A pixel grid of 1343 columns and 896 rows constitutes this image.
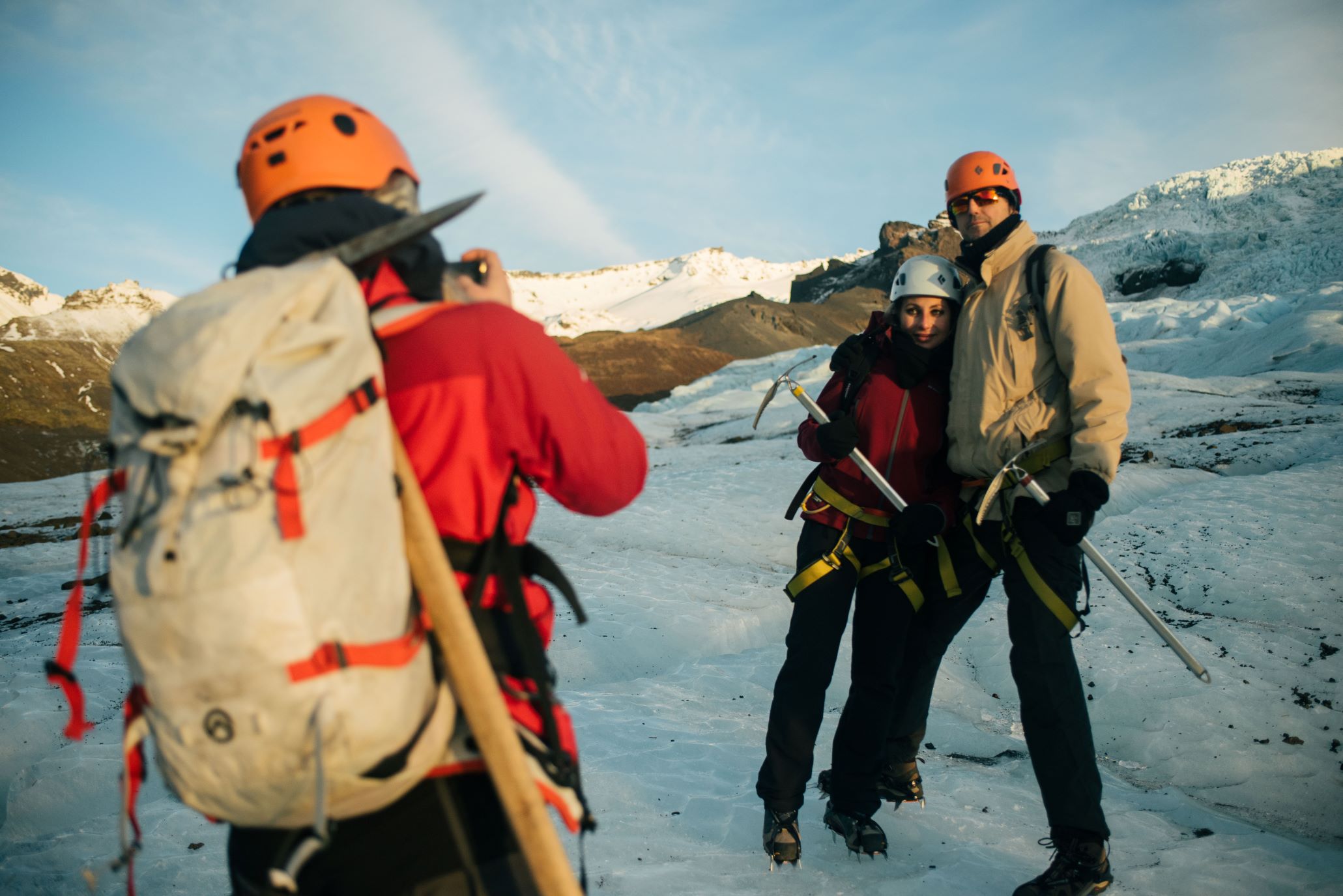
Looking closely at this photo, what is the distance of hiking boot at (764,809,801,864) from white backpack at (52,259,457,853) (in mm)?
2570

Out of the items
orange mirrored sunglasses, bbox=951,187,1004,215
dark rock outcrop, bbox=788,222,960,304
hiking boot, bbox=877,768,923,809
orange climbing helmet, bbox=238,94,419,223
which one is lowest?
hiking boot, bbox=877,768,923,809

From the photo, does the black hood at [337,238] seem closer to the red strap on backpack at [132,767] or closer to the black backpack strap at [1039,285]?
the red strap on backpack at [132,767]

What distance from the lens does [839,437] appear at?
363 cm

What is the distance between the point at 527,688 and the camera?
5.24ft

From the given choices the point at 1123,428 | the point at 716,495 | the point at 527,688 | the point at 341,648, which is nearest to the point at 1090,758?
the point at 1123,428

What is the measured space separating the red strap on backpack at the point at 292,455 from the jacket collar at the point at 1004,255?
3005 millimetres

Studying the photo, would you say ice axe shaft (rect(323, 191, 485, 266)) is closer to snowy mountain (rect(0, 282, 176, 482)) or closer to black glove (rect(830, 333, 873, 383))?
snowy mountain (rect(0, 282, 176, 482))

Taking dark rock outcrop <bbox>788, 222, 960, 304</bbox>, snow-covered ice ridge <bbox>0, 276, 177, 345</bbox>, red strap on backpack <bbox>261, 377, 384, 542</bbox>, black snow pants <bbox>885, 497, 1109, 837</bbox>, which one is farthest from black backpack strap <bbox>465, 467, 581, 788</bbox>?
snow-covered ice ridge <bbox>0, 276, 177, 345</bbox>

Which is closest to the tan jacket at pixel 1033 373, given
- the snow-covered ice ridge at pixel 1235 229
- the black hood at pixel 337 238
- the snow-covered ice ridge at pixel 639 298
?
the black hood at pixel 337 238

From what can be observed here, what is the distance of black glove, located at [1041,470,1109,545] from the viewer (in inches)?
120

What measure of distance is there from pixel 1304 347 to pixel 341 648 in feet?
80.0

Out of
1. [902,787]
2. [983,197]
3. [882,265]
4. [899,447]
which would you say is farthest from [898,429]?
[882,265]

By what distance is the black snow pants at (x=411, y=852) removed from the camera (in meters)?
1.39

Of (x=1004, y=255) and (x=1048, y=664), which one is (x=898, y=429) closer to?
(x=1004, y=255)
